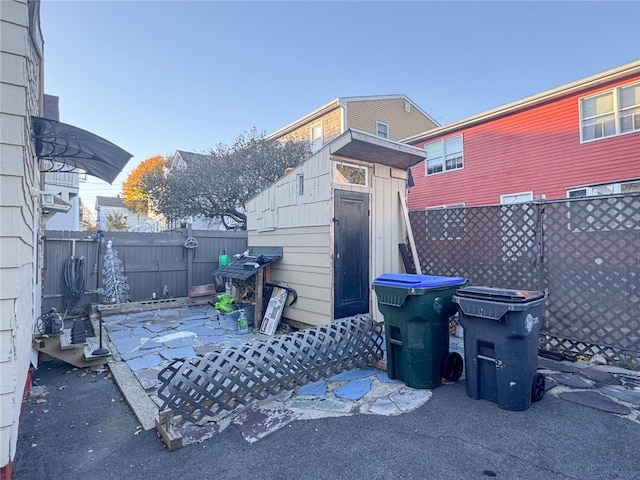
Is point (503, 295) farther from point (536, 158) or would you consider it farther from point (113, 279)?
point (536, 158)

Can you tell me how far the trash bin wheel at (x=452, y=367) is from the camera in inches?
133

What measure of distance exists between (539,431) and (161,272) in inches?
324

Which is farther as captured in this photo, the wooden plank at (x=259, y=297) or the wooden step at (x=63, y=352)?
the wooden plank at (x=259, y=297)

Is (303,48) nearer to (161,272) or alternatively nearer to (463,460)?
(161,272)

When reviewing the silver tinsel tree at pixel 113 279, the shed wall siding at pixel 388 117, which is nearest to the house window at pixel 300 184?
the silver tinsel tree at pixel 113 279

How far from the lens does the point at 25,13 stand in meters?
1.99

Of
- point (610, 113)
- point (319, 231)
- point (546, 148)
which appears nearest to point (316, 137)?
point (546, 148)

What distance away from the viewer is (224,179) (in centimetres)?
1382

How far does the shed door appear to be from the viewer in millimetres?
4949

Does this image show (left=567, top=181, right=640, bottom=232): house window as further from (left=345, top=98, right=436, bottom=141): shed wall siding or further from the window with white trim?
the window with white trim

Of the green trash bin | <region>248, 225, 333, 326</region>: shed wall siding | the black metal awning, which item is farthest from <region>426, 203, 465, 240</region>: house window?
the black metal awning

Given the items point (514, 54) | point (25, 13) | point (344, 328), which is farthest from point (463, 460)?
point (514, 54)

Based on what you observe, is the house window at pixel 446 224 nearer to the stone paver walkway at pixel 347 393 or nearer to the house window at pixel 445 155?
the stone paver walkway at pixel 347 393

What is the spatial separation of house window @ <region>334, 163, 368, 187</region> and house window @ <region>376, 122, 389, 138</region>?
35.0 ft
